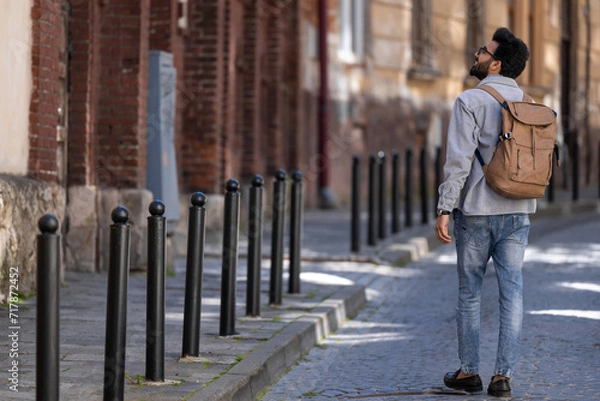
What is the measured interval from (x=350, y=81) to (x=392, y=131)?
164cm

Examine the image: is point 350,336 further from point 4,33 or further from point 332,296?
point 4,33

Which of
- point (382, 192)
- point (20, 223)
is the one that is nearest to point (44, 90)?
point (20, 223)

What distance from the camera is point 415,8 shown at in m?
24.3

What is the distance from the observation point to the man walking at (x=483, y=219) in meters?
6.18

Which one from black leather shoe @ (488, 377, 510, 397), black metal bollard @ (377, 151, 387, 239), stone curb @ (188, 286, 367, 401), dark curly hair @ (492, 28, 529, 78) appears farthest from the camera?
black metal bollard @ (377, 151, 387, 239)

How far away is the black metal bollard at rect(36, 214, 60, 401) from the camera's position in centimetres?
436

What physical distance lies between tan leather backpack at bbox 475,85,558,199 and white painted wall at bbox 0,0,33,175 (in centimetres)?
385

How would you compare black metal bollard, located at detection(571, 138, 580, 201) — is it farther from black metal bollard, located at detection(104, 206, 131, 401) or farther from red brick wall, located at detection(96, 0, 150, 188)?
black metal bollard, located at detection(104, 206, 131, 401)

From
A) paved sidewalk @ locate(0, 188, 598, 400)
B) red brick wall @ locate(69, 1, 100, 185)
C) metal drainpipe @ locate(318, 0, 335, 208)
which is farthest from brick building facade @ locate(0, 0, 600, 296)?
paved sidewalk @ locate(0, 188, 598, 400)

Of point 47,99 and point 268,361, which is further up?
point 47,99

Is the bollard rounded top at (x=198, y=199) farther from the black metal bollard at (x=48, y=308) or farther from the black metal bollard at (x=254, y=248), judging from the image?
the black metal bollard at (x=48, y=308)

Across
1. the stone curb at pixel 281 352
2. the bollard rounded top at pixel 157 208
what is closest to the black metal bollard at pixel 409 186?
the stone curb at pixel 281 352

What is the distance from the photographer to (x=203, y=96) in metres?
14.0

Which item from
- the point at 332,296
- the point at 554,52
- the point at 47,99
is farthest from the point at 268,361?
the point at 554,52
